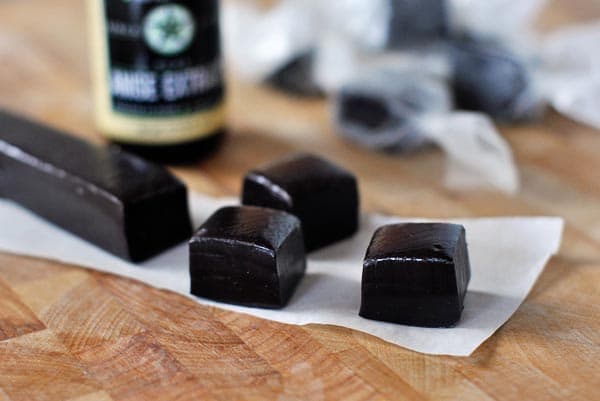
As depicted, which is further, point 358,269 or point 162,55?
point 162,55

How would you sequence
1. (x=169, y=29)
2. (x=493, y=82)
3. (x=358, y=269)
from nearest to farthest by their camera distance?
(x=358, y=269) → (x=169, y=29) → (x=493, y=82)

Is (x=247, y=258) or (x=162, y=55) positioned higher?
(x=162, y=55)

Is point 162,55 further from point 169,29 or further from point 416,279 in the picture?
point 416,279

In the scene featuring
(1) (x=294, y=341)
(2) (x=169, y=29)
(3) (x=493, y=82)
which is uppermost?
(2) (x=169, y=29)

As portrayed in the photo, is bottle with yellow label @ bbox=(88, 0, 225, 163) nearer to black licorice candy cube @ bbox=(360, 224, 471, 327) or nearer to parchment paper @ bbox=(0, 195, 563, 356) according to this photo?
parchment paper @ bbox=(0, 195, 563, 356)

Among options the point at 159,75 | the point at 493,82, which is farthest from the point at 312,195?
the point at 493,82

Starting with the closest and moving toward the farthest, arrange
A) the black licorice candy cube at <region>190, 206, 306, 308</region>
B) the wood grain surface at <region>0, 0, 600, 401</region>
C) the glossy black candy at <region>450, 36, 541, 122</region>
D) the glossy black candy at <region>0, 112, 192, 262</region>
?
1. the wood grain surface at <region>0, 0, 600, 401</region>
2. the black licorice candy cube at <region>190, 206, 306, 308</region>
3. the glossy black candy at <region>0, 112, 192, 262</region>
4. the glossy black candy at <region>450, 36, 541, 122</region>

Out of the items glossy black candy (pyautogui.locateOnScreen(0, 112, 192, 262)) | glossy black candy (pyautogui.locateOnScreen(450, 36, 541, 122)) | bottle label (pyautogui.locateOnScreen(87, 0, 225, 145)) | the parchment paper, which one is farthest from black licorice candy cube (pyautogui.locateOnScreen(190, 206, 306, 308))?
glossy black candy (pyautogui.locateOnScreen(450, 36, 541, 122))

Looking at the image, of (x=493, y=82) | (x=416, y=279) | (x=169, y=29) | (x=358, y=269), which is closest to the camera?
(x=416, y=279)
